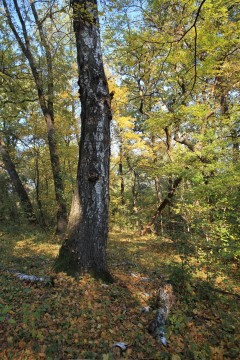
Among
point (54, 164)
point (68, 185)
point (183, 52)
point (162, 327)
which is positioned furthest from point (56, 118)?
point (162, 327)

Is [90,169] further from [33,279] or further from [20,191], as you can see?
[20,191]

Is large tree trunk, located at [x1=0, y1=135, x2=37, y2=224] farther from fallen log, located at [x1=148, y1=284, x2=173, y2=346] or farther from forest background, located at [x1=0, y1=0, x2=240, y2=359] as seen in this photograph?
fallen log, located at [x1=148, y1=284, x2=173, y2=346]

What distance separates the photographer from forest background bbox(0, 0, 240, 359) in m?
4.19

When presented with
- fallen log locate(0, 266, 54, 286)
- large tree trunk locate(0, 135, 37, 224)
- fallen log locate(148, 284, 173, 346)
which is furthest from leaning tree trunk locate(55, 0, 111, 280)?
large tree trunk locate(0, 135, 37, 224)

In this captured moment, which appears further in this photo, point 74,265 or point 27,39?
point 27,39

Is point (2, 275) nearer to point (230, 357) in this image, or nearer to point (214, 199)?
point (230, 357)

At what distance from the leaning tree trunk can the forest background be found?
1.27 ft

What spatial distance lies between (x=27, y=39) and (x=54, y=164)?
4595 millimetres

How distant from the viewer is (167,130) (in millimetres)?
9922

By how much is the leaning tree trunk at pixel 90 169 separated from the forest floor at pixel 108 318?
347 millimetres

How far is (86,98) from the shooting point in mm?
4152

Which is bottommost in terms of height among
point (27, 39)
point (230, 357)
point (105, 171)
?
point (230, 357)

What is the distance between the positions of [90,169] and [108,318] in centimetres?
236

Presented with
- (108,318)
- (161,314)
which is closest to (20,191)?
(108,318)
